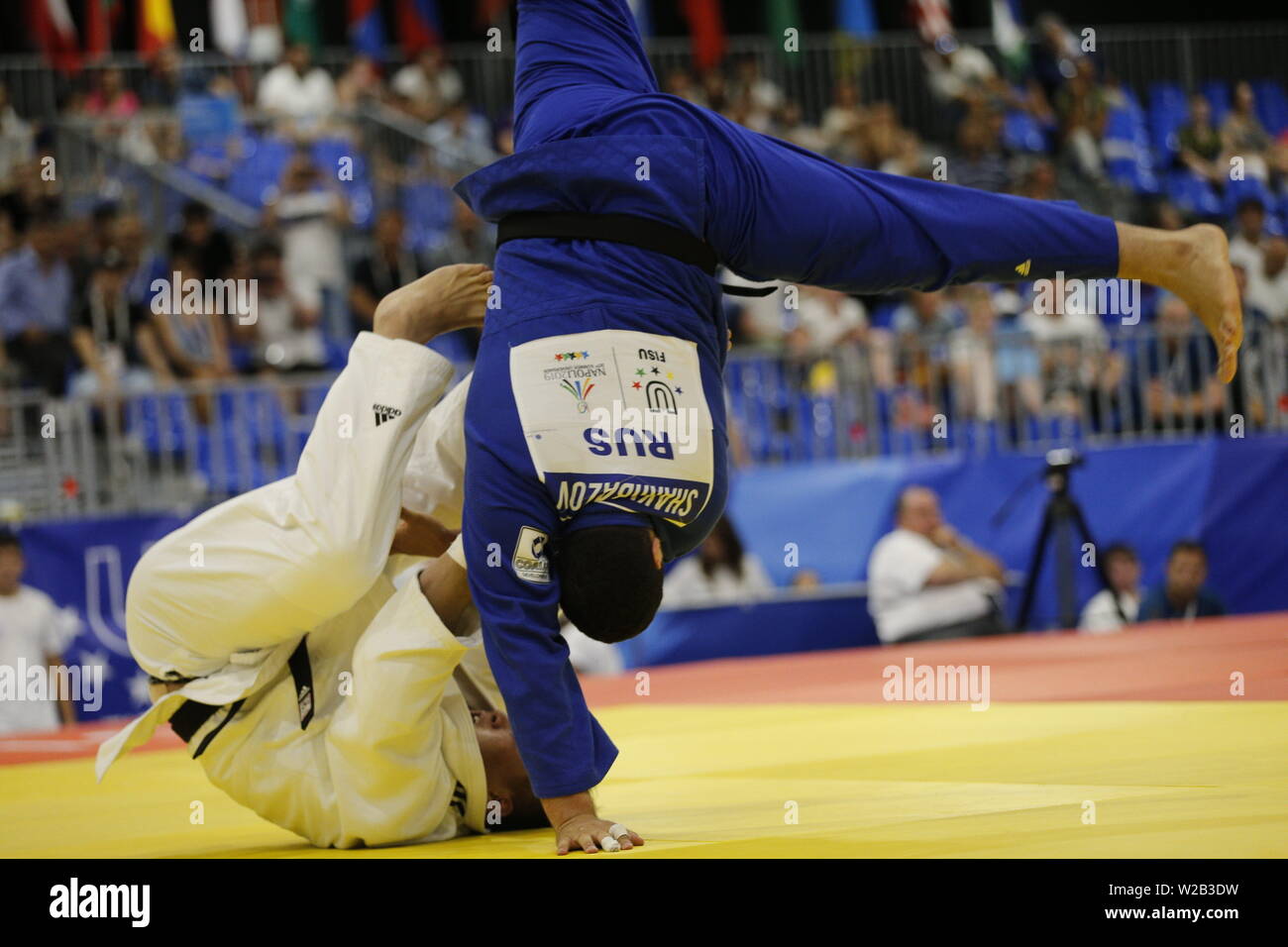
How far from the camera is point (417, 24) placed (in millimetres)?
13195

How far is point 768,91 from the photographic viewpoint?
13.1 m

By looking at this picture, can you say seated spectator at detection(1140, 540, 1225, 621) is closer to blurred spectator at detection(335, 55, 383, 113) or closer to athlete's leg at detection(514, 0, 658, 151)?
athlete's leg at detection(514, 0, 658, 151)

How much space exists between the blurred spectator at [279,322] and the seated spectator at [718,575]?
2.67 metres

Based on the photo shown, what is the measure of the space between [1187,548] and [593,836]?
6.08 meters

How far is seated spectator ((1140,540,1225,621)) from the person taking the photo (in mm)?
8172

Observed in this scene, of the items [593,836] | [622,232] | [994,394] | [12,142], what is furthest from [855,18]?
[593,836]

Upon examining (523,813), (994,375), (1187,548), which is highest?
(994,375)

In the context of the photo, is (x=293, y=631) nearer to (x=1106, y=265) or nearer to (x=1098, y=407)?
(x=1106, y=265)

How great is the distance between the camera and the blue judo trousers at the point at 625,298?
311cm

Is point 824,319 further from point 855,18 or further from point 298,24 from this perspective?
point 298,24

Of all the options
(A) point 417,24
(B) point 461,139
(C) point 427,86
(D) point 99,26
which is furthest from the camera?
(A) point 417,24

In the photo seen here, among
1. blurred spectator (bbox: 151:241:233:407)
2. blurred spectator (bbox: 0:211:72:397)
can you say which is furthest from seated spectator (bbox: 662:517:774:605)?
blurred spectator (bbox: 0:211:72:397)

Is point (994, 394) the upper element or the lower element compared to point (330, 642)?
upper
